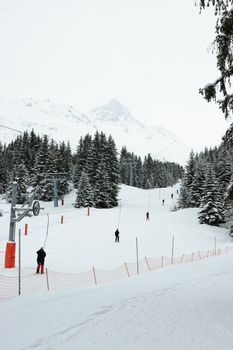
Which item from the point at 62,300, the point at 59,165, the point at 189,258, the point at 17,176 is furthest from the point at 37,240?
the point at 59,165

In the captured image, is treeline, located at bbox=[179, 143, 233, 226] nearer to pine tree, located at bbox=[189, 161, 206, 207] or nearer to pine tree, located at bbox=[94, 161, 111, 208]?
pine tree, located at bbox=[189, 161, 206, 207]

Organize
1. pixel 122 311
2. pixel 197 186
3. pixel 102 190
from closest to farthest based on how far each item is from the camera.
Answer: pixel 122 311, pixel 102 190, pixel 197 186

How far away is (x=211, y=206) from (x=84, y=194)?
63.6ft

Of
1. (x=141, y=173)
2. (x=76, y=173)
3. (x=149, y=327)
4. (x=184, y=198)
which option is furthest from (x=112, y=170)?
(x=141, y=173)

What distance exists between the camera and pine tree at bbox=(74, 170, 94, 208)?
4600 cm

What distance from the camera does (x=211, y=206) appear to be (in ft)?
132

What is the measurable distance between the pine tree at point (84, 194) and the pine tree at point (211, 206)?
1700 cm

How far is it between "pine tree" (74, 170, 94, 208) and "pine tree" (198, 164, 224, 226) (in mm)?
16998

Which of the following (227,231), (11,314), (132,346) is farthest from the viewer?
(227,231)

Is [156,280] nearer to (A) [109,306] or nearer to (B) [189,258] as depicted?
(A) [109,306]

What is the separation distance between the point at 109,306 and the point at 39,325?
2.33 metres

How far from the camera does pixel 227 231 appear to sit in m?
38.1

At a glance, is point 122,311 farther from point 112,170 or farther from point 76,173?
point 76,173

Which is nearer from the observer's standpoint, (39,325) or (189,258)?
(39,325)
